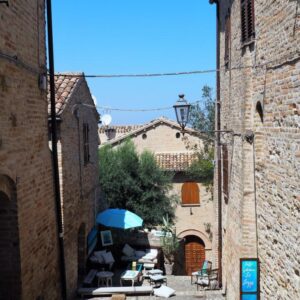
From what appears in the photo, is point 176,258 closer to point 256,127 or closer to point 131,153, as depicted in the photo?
point 131,153

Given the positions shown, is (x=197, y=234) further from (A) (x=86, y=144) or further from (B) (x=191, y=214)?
(A) (x=86, y=144)

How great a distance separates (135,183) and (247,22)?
13.4 m

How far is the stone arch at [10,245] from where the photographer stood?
277 inches

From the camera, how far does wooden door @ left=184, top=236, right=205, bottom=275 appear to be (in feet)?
79.0

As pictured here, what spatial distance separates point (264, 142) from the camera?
812 cm

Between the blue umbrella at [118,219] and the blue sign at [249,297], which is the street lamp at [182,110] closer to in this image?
the blue sign at [249,297]

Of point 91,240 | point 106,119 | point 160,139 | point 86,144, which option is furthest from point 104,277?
point 106,119

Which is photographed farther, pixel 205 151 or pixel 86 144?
pixel 205 151

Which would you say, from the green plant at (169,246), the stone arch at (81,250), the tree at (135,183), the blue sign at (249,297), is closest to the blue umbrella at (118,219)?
the green plant at (169,246)

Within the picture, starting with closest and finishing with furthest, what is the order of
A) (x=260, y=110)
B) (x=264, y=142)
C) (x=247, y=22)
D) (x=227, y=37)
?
(x=264, y=142) < (x=260, y=110) < (x=247, y=22) < (x=227, y=37)

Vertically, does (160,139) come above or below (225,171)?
above

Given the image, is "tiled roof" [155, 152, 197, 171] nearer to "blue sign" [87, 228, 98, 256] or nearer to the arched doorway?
"blue sign" [87, 228, 98, 256]

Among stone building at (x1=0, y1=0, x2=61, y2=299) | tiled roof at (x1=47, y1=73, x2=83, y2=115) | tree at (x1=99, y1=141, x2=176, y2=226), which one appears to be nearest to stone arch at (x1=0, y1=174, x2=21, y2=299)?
stone building at (x1=0, y1=0, x2=61, y2=299)

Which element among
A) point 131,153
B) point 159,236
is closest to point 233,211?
point 159,236
